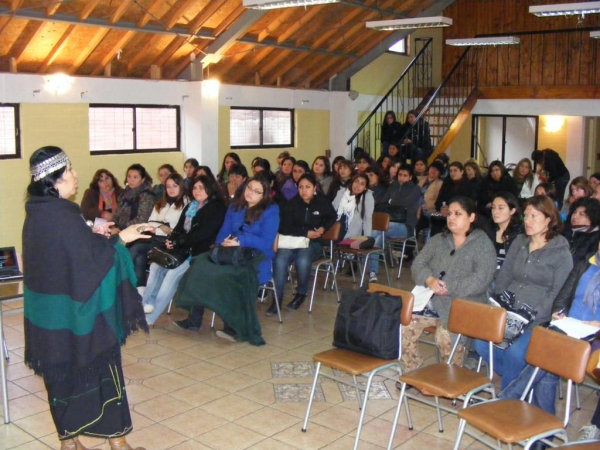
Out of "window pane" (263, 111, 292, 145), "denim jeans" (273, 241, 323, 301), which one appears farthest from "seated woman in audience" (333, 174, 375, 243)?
"window pane" (263, 111, 292, 145)

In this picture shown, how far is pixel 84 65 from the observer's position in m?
9.33

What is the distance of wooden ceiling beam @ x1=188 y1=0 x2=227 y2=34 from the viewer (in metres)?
9.19

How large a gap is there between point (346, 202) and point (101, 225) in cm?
411

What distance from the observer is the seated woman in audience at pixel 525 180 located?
9282 millimetres

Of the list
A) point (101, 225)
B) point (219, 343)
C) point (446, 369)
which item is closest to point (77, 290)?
point (101, 225)

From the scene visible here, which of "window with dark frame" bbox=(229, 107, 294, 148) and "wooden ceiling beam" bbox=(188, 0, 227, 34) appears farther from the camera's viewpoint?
"window with dark frame" bbox=(229, 107, 294, 148)

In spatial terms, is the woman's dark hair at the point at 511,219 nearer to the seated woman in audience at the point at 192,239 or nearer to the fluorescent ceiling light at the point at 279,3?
the seated woman in audience at the point at 192,239

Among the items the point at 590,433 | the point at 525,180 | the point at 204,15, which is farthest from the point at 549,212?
the point at 204,15

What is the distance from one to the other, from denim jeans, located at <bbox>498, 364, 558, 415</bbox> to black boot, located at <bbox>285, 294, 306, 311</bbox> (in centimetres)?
297

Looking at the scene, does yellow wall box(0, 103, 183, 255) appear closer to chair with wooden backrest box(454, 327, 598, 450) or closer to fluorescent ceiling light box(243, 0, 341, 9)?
fluorescent ceiling light box(243, 0, 341, 9)

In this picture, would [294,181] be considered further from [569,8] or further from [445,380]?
[445,380]

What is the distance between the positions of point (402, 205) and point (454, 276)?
145 inches

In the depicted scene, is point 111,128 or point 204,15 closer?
point 204,15

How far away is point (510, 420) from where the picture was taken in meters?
3.12
